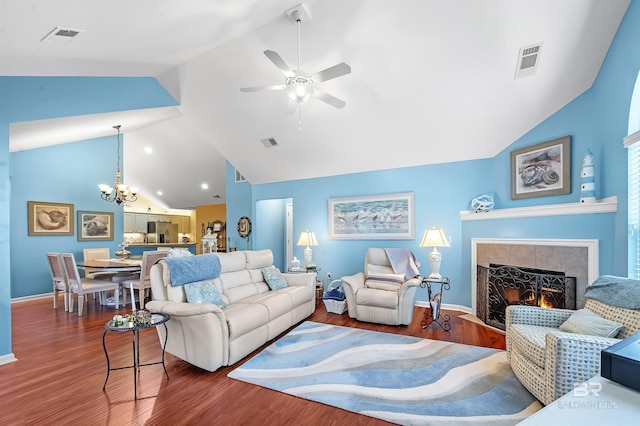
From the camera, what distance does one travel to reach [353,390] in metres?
2.36

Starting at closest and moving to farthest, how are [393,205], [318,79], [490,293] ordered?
1. [318,79]
2. [490,293]
3. [393,205]

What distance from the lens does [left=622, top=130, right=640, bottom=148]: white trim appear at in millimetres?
2329

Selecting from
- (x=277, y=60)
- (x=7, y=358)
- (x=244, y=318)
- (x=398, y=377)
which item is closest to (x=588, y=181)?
(x=398, y=377)

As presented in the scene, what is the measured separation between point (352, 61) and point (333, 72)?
1.03m

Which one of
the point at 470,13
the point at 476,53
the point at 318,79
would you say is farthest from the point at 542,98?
the point at 318,79

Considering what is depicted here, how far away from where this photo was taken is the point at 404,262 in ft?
14.7

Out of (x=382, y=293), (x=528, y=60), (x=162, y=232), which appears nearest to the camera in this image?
(x=528, y=60)

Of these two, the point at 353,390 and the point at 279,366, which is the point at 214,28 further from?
the point at 353,390

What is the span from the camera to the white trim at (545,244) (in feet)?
9.49

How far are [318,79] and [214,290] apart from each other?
247 centimetres

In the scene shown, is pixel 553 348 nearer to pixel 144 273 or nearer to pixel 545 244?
pixel 545 244

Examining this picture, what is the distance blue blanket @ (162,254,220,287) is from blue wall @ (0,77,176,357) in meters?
1.66

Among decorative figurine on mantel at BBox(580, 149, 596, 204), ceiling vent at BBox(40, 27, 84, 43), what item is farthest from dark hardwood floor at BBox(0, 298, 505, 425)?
ceiling vent at BBox(40, 27, 84, 43)

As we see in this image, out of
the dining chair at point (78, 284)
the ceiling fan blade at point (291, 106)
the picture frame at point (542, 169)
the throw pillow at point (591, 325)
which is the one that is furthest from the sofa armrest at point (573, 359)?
the dining chair at point (78, 284)
